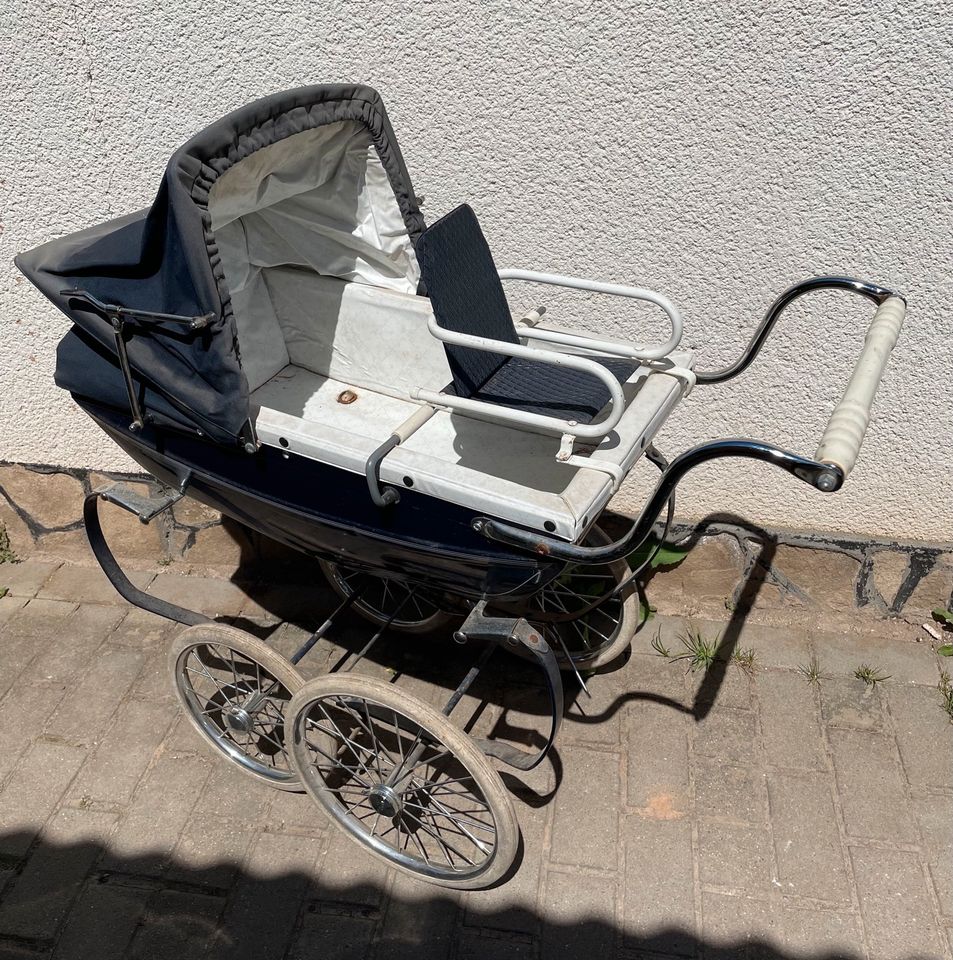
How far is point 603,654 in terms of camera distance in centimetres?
303

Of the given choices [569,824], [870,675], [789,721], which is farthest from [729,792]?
[870,675]

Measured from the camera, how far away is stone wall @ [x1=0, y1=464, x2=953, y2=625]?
326 cm

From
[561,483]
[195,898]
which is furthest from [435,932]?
[561,483]

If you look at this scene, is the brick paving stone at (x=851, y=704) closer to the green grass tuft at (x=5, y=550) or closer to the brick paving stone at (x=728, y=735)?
the brick paving stone at (x=728, y=735)

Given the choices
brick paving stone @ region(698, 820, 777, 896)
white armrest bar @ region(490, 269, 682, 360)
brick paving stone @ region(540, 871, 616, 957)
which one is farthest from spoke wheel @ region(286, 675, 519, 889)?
white armrest bar @ region(490, 269, 682, 360)

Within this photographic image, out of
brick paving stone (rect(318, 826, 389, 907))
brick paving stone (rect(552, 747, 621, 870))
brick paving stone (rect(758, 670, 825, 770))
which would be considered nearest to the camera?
brick paving stone (rect(318, 826, 389, 907))

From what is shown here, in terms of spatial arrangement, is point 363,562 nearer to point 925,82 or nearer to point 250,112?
point 250,112

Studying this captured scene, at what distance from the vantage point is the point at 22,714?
3.04 meters

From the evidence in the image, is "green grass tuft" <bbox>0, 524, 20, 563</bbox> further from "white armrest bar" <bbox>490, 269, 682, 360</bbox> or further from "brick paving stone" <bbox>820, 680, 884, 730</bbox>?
"brick paving stone" <bbox>820, 680, 884, 730</bbox>

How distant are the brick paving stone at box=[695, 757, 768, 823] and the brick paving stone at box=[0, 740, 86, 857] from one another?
201 centimetres

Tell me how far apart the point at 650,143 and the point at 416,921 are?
2381 mm

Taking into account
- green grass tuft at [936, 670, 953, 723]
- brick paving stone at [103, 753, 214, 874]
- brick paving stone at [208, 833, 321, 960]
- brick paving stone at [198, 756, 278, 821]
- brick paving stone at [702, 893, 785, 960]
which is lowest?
green grass tuft at [936, 670, 953, 723]

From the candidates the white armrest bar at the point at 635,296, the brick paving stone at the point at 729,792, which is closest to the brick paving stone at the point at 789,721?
the brick paving stone at the point at 729,792

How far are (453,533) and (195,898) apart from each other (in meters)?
1.34
